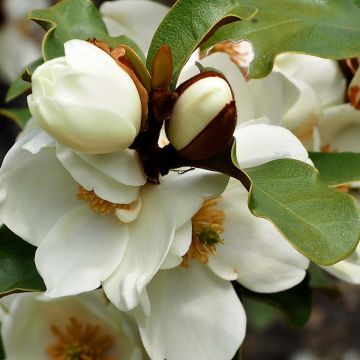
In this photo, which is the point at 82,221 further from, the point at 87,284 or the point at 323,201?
the point at 323,201

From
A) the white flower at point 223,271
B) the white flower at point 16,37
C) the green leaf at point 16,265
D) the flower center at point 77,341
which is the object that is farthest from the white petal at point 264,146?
the white flower at point 16,37

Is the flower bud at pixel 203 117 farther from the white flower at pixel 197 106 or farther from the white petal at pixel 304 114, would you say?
the white petal at pixel 304 114

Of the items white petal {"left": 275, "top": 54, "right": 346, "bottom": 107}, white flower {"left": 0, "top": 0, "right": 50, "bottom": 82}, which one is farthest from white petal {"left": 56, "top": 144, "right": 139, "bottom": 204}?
white flower {"left": 0, "top": 0, "right": 50, "bottom": 82}

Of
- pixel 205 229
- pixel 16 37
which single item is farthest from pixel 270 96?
pixel 16 37

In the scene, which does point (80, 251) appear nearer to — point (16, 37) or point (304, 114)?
point (304, 114)

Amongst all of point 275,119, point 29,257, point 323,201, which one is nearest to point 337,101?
point 275,119
